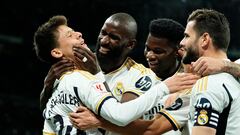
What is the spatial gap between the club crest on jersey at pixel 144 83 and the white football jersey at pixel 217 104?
706 millimetres

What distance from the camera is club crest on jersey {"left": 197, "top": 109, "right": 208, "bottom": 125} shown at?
111 inches

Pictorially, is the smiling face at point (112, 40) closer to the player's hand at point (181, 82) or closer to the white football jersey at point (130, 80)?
the white football jersey at point (130, 80)

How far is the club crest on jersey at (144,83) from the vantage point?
3.64 m

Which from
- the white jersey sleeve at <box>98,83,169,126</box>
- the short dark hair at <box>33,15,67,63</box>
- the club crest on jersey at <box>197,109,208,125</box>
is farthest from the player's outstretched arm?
the club crest on jersey at <box>197,109,208,125</box>

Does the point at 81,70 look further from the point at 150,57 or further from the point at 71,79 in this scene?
the point at 150,57

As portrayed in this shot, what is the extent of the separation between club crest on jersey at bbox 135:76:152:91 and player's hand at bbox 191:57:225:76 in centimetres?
70

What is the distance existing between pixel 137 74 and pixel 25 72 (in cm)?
982

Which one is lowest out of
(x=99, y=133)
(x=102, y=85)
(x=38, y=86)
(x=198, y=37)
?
(x=99, y=133)

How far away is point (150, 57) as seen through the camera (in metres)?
4.14

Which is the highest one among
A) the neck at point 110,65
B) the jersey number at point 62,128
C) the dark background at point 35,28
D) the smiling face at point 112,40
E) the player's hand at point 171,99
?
the dark background at point 35,28

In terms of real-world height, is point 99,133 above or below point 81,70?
below

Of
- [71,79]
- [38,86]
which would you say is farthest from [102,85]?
[38,86]

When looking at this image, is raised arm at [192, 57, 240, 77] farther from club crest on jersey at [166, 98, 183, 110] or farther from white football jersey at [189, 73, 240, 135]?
club crest on jersey at [166, 98, 183, 110]

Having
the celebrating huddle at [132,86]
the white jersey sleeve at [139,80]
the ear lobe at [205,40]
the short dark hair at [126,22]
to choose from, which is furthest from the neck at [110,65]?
the ear lobe at [205,40]
